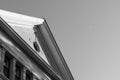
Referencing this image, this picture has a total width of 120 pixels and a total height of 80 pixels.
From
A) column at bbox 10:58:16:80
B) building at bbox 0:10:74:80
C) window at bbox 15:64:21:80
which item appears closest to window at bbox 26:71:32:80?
building at bbox 0:10:74:80

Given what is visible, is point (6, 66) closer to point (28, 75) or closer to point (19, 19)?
point (28, 75)

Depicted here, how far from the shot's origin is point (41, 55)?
38875 mm

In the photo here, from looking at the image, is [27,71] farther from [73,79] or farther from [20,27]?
[73,79]

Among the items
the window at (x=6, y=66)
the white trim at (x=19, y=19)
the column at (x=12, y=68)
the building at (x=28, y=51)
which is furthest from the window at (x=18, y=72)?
the white trim at (x=19, y=19)

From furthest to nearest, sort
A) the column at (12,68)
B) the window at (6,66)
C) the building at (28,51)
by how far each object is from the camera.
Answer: the building at (28,51)
the column at (12,68)
the window at (6,66)

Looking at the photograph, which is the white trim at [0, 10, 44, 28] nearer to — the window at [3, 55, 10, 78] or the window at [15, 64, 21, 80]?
the window at [3, 55, 10, 78]

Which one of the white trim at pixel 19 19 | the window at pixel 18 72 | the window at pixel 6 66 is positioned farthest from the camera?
the white trim at pixel 19 19

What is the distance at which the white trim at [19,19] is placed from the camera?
33884 millimetres

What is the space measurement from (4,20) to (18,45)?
115 inches

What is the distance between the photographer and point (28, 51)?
35.0m

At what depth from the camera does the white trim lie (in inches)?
1334

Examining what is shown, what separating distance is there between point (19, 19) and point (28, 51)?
2.82m

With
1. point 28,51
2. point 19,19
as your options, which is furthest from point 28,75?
point 19,19

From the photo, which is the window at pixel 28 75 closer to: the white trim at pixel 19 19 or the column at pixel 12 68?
the column at pixel 12 68
